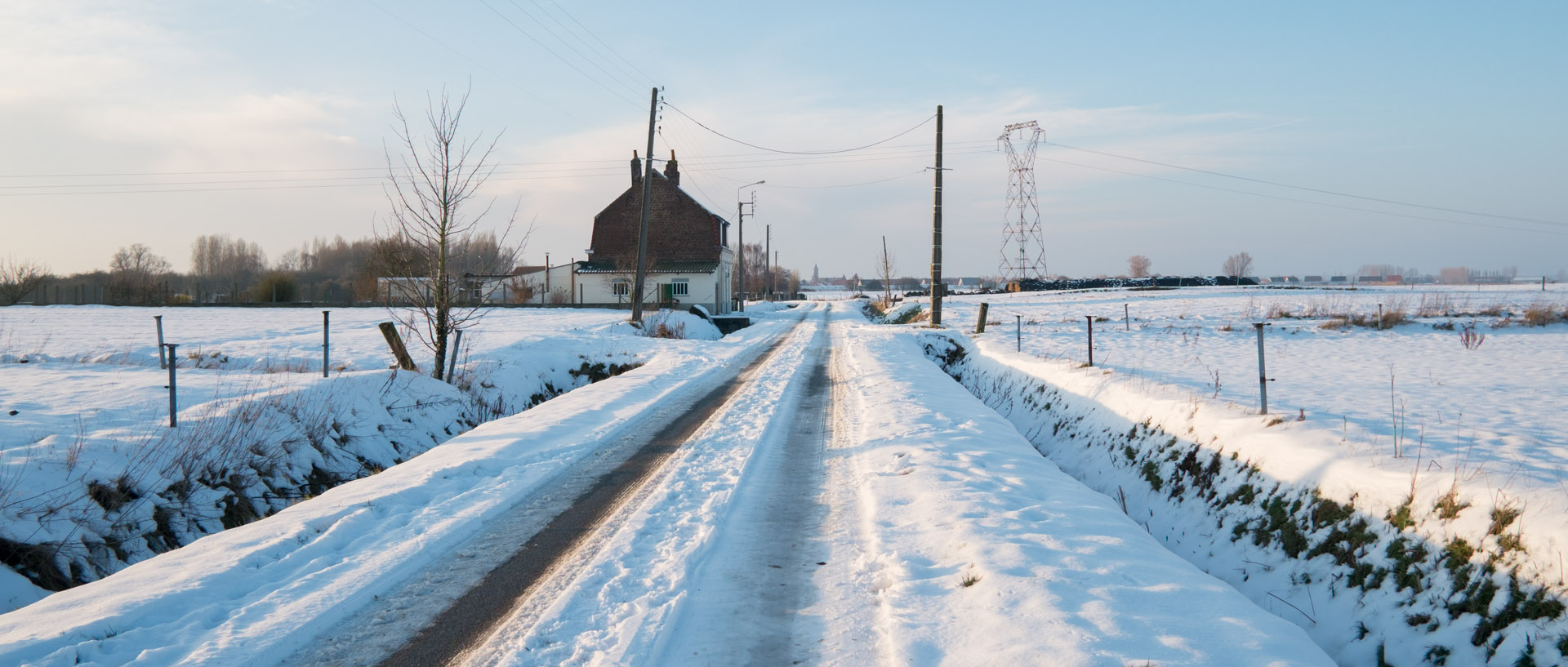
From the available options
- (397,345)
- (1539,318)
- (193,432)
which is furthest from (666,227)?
(193,432)

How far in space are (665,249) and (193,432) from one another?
43935 millimetres

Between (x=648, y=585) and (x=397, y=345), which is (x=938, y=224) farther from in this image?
(x=648, y=585)

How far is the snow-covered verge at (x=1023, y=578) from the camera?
3633 millimetres

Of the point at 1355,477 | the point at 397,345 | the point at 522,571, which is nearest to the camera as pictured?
the point at 522,571

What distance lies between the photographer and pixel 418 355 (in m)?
17.8

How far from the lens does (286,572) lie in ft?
15.5

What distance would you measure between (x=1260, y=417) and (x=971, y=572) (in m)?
4.87

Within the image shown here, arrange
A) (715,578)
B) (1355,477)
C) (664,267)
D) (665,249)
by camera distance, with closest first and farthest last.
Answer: (715,578) → (1355,477) → (664,267) → (665,249)

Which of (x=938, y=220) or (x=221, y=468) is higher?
(x=938, y=220)

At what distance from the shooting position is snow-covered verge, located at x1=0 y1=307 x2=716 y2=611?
5.98m

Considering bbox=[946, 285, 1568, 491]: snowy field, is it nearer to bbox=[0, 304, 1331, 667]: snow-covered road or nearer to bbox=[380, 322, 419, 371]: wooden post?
bbox=[0, 304, 1331, 667]: snow-covered road

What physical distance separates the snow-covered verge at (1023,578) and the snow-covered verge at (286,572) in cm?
311

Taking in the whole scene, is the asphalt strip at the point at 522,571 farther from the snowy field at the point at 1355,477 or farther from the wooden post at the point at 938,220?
the wooden post at the point at 938,220

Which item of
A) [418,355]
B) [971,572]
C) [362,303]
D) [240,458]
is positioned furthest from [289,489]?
[362,303]
